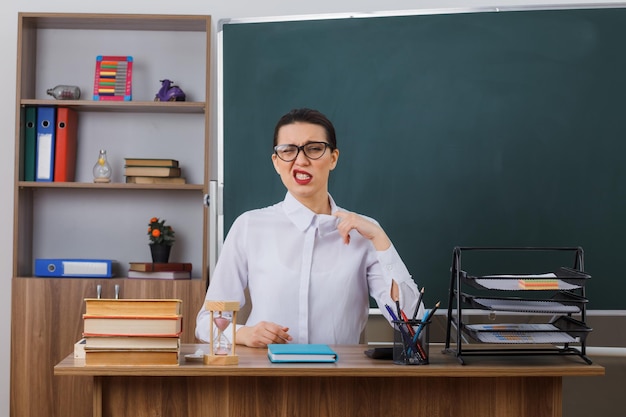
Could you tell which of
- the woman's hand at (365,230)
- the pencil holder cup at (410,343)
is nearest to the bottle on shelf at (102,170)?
the woman's hand at (365,230)

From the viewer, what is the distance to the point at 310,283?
9.24 feet

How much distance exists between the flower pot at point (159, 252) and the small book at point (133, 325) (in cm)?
185

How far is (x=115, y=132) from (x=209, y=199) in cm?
79

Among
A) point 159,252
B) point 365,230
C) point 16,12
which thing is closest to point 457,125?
point 365,230

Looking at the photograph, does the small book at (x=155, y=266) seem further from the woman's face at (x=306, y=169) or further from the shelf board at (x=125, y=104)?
the woman's face at (x=306, y=169)

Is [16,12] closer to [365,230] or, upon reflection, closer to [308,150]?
[308,150]

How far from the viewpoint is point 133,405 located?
2018 millimetres

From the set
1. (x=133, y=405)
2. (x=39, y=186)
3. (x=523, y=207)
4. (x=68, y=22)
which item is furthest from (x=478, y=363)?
(x=68, y=22)

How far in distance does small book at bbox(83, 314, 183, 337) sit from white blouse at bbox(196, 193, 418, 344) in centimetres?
81

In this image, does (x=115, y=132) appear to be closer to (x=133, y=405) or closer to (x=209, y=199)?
(x=209, y=199)

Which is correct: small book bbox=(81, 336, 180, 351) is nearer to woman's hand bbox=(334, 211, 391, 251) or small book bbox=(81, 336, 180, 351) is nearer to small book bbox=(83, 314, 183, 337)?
small book bbox=(83, 314, 183, 337)

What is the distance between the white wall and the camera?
156 inches

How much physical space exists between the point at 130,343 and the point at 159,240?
1.89 metres

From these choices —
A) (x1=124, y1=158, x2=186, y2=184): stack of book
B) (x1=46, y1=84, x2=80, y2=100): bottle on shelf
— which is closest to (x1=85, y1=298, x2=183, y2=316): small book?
(x1=124, y1=158, x2=186, y2=184): stack of book
